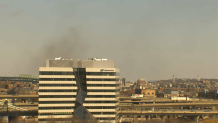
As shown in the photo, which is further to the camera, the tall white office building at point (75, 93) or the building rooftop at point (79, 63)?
the building rooftop at point (79, 63)

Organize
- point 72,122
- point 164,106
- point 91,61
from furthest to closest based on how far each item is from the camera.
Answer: point 164,106
point 91,61
point 72,122

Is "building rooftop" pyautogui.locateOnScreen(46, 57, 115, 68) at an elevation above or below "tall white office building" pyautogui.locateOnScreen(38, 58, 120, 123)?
above

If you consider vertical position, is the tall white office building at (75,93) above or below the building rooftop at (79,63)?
below

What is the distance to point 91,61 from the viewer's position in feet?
335

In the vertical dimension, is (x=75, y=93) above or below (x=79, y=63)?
below

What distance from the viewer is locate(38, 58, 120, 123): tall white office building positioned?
98375 millimetres

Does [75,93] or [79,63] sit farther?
[79,63]

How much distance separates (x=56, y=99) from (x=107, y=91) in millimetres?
13496

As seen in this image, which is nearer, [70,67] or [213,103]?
[70,67]

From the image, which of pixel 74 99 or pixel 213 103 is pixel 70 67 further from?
pixel 213 103

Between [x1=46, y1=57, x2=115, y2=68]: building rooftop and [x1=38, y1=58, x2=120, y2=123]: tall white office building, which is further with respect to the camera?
[x1=46, y1=57, x2=115, y2=68]: building rooftop

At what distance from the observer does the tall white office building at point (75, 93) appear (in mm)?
98375

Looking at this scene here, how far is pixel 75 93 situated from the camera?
99062 mm

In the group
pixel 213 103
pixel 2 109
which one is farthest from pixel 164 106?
pixel 2 109
